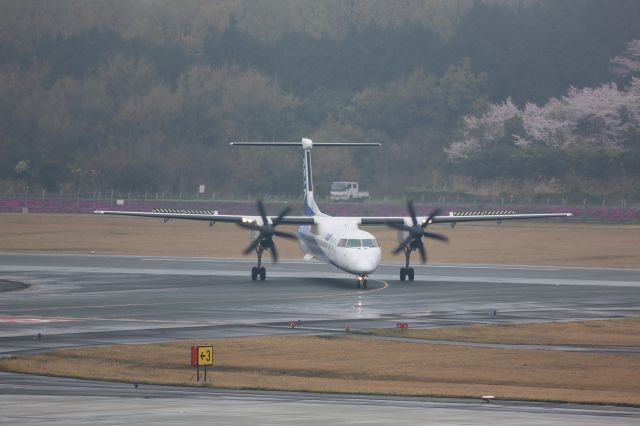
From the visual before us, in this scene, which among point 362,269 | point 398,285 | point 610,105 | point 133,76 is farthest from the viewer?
point 133,76

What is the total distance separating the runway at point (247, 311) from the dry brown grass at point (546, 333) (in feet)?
4.85

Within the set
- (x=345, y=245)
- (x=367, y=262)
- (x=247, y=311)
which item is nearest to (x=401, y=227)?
(x=345, y=245)

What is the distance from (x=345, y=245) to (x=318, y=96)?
9021 cm

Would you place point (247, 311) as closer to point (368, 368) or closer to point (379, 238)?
point (368, 368)

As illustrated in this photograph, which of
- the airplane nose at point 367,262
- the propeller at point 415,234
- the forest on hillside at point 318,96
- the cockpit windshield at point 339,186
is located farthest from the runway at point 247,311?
the forest on hillside at point 318,96

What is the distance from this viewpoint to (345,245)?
49.8 metres

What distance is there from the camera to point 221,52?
142 m

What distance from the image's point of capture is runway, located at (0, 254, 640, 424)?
2120cm

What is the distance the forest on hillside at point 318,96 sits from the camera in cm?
11400

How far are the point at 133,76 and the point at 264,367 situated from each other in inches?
4077

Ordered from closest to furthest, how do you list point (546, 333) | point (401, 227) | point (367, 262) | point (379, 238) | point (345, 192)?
point (546, 333) < point (367, 262) < point (401, 227) < point (379, 238) < point (345, 192)

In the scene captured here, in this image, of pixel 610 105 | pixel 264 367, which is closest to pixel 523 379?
pixel 264 367

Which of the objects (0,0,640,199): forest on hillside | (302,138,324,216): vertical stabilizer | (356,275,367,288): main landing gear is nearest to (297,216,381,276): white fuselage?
(356,275,367,288): main landing gear

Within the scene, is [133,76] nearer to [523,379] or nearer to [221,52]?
[221,52]
